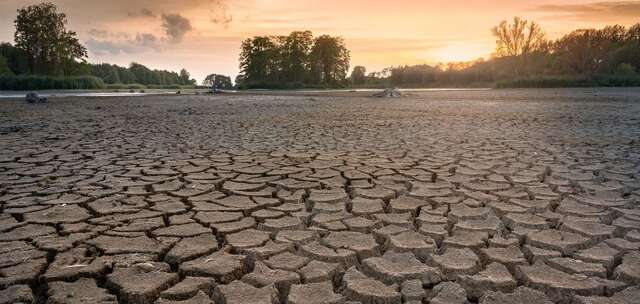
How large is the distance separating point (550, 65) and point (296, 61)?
27058mm

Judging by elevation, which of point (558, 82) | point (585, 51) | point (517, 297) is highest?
point (585, 51)

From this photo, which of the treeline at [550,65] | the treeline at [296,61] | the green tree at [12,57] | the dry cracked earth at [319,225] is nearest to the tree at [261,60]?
the treeline at [296,61]

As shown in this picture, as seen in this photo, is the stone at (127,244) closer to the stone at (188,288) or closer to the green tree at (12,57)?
the stone at (188,288)

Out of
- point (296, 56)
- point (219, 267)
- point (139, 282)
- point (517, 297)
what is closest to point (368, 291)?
point (517, 297)

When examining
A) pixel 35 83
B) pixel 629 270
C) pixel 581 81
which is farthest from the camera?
pixel 581 81

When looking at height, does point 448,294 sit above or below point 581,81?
below

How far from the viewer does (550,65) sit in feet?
144

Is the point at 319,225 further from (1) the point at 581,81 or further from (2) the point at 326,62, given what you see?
(2) the point at 326,62

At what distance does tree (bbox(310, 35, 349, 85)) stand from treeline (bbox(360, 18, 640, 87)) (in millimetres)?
6500

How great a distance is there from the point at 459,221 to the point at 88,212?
89.5 inches

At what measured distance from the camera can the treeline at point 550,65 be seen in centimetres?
3544

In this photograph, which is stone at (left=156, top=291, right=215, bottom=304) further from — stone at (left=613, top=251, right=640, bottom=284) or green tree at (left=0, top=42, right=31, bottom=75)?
green tree at (left=0, top=42, right=31, bottom=75)

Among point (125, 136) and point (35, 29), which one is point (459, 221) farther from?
point (35, 29)

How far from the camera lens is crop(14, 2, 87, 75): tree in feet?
124
